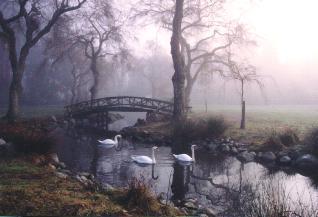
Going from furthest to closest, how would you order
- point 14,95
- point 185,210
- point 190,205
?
point 14,95
point 190,205
point 185,210

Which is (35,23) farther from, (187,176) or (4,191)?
(4,191)

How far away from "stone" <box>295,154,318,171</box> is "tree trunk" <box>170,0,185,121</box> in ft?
37.9

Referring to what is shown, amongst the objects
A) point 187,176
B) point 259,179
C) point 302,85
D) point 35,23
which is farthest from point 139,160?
point 302,85

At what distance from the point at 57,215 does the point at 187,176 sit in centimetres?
801

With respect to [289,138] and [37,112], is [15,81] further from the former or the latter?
[289,138]

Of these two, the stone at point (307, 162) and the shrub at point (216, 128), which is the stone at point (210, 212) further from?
the shrub at point (216, 128)

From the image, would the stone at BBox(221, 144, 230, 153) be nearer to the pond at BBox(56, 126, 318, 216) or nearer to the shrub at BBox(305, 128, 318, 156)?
the pond at BBox(56, 126, 318, 216)

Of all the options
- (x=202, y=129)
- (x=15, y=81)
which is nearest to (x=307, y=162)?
(x=202, y=129)

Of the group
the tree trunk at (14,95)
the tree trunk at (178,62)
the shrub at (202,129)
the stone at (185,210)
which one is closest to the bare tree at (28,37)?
the tree trunk at (14,95)

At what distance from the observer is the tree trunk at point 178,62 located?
91.0ft

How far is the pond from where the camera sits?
11258 mm

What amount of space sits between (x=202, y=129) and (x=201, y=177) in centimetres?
876

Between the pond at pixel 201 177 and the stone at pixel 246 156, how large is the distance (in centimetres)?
41

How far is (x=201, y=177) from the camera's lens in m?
14.8
